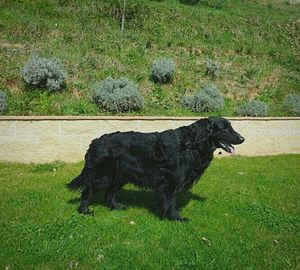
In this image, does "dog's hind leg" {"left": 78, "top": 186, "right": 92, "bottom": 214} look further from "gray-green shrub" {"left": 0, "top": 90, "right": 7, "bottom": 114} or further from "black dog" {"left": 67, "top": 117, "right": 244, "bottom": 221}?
"gray-green shrub" {"left": 0, "top": 90, "right": 7, "bottom": 114}

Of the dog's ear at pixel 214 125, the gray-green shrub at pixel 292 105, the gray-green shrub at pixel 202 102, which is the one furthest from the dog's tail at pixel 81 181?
the gray-green shrub at pixel 292 105

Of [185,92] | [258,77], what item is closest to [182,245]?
[185,92]

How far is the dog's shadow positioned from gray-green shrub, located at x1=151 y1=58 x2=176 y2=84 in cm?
625

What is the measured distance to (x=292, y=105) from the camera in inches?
487

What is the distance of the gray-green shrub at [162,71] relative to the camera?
12.3 metres

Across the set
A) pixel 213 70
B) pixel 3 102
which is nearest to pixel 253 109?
pixel 213 70

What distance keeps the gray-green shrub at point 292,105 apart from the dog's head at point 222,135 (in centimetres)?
738

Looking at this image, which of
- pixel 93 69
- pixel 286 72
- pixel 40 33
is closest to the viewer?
pixel 93 69

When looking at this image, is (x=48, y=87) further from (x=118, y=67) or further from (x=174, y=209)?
(x=174, y=209)

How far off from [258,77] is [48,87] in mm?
8249

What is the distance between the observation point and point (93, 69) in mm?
12422

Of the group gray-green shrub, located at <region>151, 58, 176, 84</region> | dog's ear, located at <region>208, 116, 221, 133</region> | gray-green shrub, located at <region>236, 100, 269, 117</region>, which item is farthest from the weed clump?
dog's ear, located at <region>208, 116, 221, 133</region>

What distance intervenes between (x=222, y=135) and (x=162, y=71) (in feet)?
22.6

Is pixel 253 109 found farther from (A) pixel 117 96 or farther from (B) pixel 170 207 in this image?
(B) pixel 170 207
